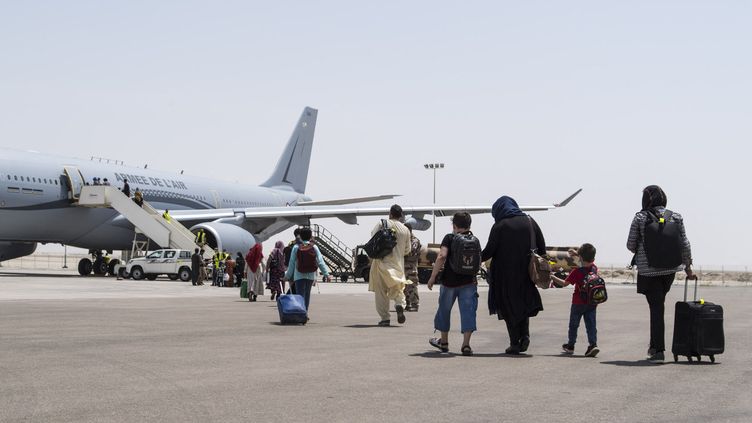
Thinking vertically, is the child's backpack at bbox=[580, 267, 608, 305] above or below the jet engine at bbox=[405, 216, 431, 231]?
below

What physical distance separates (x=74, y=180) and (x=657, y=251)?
31398 mm

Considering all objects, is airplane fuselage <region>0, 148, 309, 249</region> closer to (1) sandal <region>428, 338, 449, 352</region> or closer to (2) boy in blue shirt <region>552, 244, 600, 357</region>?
(1) sandal <region>428, 338, 449, 352</region>

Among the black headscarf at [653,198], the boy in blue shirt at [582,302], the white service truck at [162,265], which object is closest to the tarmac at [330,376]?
the boy in blue shirt at [582,302]

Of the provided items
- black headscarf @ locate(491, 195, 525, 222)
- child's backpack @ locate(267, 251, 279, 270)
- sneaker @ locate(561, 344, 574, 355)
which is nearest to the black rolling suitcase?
sneaker @ locate(561, 344, 574, 355)

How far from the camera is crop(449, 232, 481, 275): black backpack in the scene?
11320 mm

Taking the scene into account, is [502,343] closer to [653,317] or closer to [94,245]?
[653,317]

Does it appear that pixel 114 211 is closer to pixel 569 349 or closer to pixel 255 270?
pixel 255 270

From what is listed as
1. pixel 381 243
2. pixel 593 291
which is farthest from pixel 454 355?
pixel 381 243

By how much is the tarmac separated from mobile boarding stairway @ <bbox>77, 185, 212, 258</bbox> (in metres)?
23.8

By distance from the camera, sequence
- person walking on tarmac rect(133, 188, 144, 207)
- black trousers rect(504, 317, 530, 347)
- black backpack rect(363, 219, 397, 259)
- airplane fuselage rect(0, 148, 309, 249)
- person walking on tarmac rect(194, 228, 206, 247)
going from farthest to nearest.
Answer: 1. person walking on tarmac rect(133, 188, 144, 207)
2. person walking on tarmac rect(194, 228, 206, 247)
3. airplane fuselage rect(0, 148, 309, 249)
4. black backpack rect(363, 219, 397, 259)
5. black trousers rect(504, 317, 530, 347)

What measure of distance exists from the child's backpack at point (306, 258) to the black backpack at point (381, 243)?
1211 mm

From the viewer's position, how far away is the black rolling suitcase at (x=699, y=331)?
1044 cm

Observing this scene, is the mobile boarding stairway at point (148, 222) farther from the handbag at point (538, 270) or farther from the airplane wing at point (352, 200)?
the handbag at point (538, 270)

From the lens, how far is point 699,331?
412 inches
